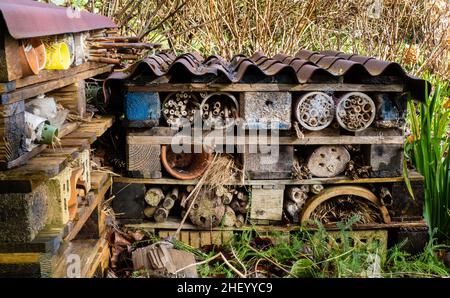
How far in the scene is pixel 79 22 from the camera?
308cm

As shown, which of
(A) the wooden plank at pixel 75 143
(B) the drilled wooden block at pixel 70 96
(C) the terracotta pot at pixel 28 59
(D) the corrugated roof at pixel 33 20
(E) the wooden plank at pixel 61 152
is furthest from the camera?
(B) the drilled wooden block at pixel 70 96

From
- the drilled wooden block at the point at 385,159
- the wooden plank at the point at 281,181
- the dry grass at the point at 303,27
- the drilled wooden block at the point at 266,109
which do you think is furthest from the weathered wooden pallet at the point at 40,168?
the dry grass at the point at 303,27

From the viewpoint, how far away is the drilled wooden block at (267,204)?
13.0ft

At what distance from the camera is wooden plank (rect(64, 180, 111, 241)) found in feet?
9.07

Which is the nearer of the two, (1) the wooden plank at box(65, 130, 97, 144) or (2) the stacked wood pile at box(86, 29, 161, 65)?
(1) the wooden plank at box(65, 130, 97, 144)

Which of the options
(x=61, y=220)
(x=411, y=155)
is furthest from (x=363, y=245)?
(x=61, y=220)

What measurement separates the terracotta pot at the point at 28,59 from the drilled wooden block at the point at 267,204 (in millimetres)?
2106

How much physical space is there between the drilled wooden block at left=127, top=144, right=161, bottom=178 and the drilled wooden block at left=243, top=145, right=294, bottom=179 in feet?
2.27

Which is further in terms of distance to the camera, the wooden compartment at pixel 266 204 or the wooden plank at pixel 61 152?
the wooden compartment at pixel 266 204

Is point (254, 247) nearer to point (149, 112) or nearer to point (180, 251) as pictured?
point (180, 251)

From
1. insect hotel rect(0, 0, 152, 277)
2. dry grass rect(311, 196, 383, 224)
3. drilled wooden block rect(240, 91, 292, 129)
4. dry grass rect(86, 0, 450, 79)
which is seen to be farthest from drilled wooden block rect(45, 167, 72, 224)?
dry grass rect(86, 0, 450, 79)

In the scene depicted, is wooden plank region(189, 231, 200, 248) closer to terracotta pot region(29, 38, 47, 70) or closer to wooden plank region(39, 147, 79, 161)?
wooden plank region(39, 147, 79, 161)

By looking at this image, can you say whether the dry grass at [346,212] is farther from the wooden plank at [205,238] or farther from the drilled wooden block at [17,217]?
the drilled wooden block at [17,217]
